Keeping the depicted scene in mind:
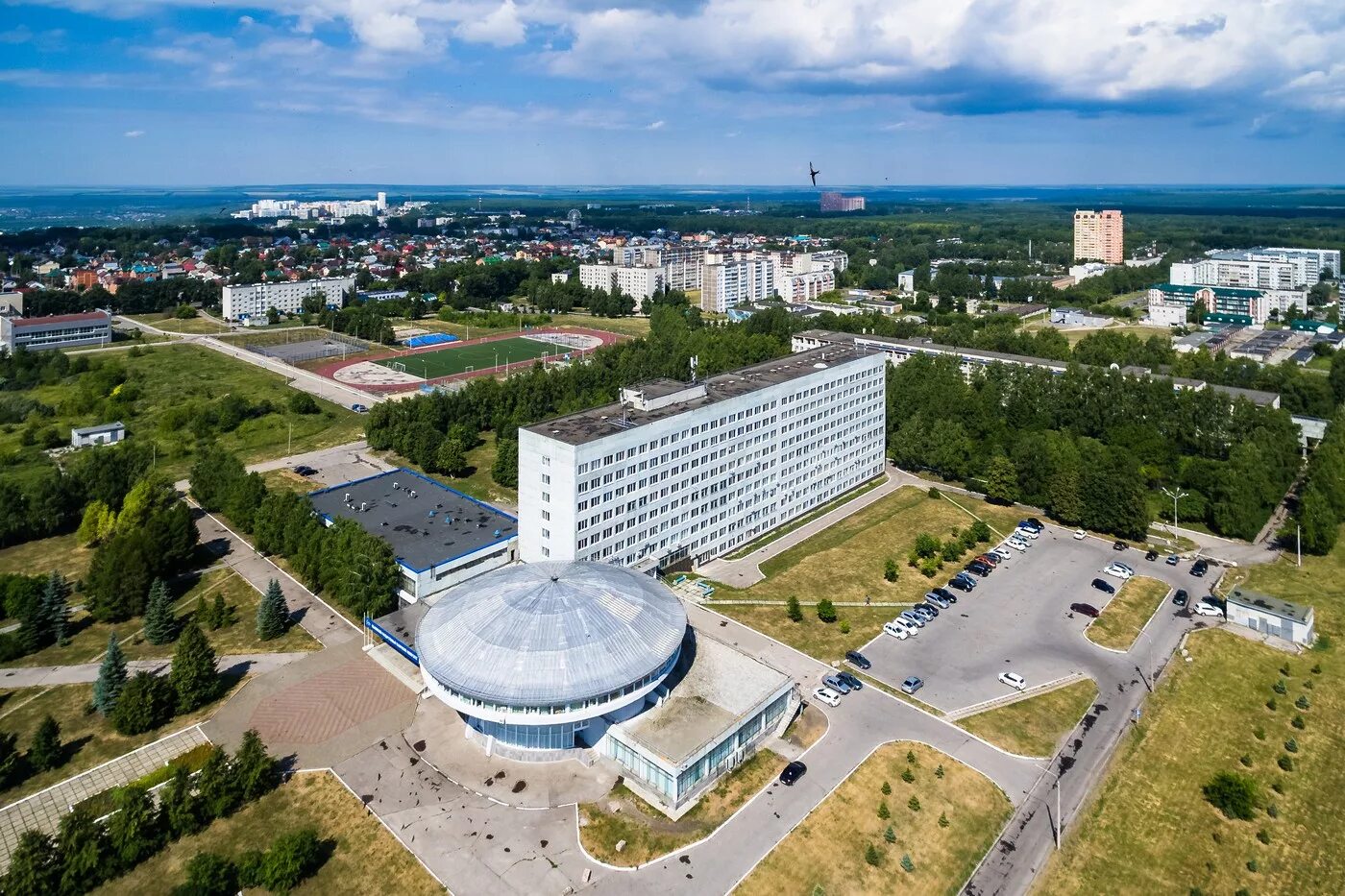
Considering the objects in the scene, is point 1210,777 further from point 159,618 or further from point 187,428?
point 187,428

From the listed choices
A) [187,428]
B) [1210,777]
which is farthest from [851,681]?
[187,428]

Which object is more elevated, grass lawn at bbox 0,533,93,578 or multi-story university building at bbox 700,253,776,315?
multi-story university building at bbox 700,253,776,315

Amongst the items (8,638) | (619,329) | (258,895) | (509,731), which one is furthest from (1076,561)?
(619,329)

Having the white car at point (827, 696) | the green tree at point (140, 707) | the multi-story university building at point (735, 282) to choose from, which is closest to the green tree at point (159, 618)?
the green tree at point (140, 707)

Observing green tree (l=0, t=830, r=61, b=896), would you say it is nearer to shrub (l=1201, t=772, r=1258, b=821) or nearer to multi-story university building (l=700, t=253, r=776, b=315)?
shrub (l=1201, t=772, r=1258, b=821)

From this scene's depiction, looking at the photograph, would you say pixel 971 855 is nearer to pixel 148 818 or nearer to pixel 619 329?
pixel 148 818

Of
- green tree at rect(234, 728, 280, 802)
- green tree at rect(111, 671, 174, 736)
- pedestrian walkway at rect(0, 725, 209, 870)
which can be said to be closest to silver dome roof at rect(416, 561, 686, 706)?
green tree at rect(234, 728, 280, 802)
